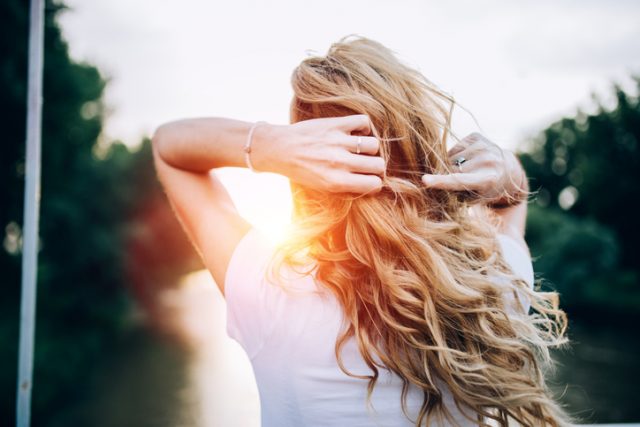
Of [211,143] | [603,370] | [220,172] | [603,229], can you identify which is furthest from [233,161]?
[603,229]

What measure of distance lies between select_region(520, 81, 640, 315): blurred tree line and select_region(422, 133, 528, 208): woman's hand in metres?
21.3

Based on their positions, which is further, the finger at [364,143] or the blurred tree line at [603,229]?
the blurred tree line at [603,229]

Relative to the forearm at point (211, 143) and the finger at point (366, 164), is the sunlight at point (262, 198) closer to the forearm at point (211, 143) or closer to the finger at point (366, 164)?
the forearm at point (211, 143)

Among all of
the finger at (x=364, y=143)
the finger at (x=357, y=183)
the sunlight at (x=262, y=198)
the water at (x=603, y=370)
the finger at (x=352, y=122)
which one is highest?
the finger at (x=352, y=122)

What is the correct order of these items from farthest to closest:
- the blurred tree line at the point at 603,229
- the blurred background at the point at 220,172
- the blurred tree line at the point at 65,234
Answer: the blurred tree line at the point at 603,229
the blurred tree line at the point at 65,234
the blurred background at the point at 220,172

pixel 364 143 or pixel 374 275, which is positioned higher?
pixel 364 143

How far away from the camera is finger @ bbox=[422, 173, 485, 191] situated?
3.13ft

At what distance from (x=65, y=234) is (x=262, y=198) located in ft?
48.6

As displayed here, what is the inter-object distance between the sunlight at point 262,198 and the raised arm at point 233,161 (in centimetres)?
6

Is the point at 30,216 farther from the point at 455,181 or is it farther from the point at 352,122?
the point at 455,181

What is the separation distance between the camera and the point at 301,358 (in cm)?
91

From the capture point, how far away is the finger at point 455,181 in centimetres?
95

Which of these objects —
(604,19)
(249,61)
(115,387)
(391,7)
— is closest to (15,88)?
(115,387)

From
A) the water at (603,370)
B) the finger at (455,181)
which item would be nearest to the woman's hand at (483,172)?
the finger at (455,181)
